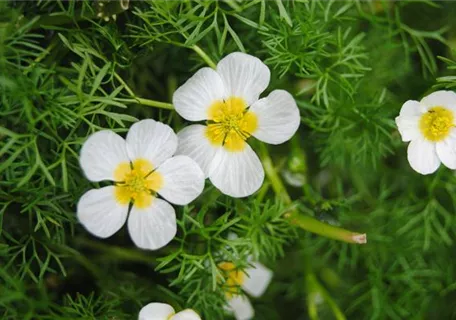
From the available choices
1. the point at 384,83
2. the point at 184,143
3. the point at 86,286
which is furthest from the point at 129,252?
the point at 384,83

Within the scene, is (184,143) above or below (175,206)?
above

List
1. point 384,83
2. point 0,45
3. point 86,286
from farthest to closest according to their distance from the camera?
point 384,83, point 86,286, point 0,45

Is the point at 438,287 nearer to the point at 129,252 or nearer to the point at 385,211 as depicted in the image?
the point at 385,211

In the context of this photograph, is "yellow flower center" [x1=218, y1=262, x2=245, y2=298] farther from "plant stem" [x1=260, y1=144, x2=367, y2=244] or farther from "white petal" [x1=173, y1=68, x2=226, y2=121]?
"white petal" [x1=173, y1=68, x2=226, y2=121]

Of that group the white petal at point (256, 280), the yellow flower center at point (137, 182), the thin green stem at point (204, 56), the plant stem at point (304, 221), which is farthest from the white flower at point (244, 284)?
the thin green stem at point (204, 56)

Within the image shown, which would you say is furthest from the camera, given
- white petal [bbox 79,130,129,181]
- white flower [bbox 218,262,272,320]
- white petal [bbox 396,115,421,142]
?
white flower [bbox 218,262,272,320]

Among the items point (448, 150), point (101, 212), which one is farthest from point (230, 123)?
point (448, 150)

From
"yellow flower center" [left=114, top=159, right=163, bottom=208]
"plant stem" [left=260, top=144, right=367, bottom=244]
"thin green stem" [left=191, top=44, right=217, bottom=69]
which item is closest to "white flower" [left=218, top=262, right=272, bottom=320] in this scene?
"plant stem" [left=260, top=144, right=367, bottom=244]
